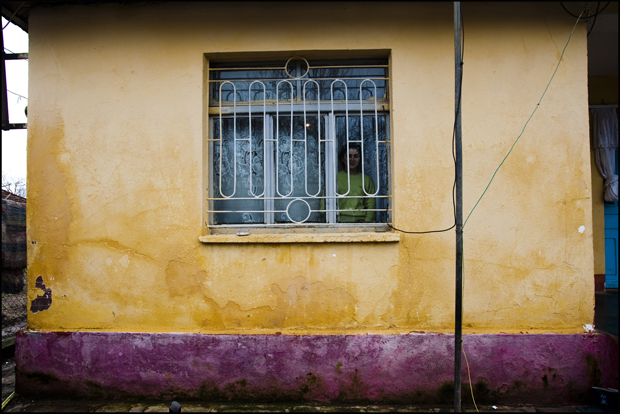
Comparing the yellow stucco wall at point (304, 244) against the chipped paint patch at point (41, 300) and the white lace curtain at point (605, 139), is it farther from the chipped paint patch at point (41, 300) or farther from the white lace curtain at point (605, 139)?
the white lace curtain at point (605, 139)

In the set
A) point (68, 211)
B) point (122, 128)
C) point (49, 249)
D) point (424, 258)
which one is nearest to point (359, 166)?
point (424, 258)

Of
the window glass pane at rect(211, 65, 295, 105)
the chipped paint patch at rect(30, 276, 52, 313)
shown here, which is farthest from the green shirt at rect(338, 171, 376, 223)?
the chipped paint patch at rect(30, 276, 52, 313)

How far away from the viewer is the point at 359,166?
11.8ft

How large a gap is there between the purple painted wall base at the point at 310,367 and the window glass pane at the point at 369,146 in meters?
1.28

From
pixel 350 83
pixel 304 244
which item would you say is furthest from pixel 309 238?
pixel 350 83

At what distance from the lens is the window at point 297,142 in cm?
357

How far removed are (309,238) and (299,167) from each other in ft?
2.35

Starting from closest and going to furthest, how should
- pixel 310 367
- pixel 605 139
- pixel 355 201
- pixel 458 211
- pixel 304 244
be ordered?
pixel 458 211 → pixel 310 367 → pixel 304 244 → pixel 355 201 → pixel 605 139

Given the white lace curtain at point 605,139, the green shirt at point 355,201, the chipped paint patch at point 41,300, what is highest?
the white lace curtain at point 605,139

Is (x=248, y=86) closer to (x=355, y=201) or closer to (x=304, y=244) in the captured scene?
(x=355, y=201)

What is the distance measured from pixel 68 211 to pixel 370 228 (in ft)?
8.98

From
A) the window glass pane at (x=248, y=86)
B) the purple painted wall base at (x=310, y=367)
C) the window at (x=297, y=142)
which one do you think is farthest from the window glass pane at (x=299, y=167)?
the purple painted wall base at (x=310, y=367)

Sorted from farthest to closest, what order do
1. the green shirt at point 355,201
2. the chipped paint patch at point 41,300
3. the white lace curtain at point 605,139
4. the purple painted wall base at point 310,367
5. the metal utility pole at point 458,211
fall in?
the white lace curtain at point 605,139 < the green shirt at point 355,201 < the chipped paint patch at point 41,300 < the purple painted wall base at point 310,367 < the metal utility pole at point 458,211

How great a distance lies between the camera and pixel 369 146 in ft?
11.8
